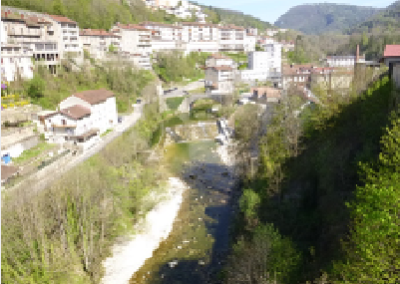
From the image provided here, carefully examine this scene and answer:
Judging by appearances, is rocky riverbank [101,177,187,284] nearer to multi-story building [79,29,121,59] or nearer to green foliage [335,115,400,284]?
green foliage [335,115,400,284]

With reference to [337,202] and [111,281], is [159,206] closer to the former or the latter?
[111,281]

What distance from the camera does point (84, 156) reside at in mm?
25141

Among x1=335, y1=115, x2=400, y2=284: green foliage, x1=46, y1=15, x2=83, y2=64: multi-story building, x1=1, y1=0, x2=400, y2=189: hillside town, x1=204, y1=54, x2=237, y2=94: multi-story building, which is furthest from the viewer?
x1=204, y1=54, x2=237, y2=94: multi-story building

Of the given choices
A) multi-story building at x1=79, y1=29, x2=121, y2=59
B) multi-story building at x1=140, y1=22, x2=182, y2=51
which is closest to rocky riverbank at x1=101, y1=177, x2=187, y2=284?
multi-story building at x1=79, y1=29, x2=121, y2=59

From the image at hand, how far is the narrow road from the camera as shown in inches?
620

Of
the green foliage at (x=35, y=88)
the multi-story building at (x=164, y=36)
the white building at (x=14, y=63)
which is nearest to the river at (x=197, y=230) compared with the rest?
the green foliage at (x=35, y=88)

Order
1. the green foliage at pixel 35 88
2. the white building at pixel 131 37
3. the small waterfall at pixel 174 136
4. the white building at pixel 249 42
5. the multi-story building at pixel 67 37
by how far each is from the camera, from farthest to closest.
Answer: the white building at pixel 249 42, the white building at pixel 131 37, the multi-story building at pixel 67 37, the small waterfall at pixel 174 136, the green foliage at pixel 35 88

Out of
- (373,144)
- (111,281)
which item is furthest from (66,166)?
(373,144)

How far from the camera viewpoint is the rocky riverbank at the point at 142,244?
1591 cm

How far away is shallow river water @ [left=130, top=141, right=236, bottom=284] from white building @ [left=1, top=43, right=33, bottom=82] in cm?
1863

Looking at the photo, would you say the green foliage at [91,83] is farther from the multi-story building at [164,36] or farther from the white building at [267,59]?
the white building at [267,59]

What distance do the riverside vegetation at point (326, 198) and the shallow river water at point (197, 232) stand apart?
63.1 inches

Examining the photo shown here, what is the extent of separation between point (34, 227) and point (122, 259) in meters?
5.30


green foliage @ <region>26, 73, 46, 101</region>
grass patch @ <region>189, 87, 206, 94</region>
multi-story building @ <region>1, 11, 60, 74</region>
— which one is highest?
multi-story building @ <region>1, 11, 60, 74</region>
